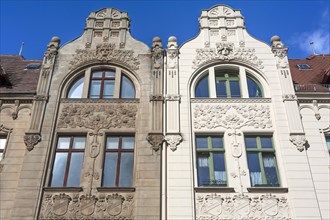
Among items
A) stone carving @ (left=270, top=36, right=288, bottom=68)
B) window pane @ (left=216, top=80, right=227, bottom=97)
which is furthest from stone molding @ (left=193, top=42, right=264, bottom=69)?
window pane @ (left=216, top=80, right=227, bottom=97)

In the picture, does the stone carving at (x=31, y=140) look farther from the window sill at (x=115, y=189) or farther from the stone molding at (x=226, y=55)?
the stone molding at (x=226, y=55)

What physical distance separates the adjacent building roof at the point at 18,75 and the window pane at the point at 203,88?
7536 mm

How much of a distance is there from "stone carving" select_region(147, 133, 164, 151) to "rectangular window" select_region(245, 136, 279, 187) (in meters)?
3.60

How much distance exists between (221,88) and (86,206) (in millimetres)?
8215

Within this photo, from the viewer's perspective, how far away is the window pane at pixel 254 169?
15.2 meters

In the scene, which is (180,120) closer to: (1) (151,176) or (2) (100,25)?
(1) (151,176)

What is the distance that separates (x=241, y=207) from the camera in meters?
14.4

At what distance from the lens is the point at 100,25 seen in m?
20.3

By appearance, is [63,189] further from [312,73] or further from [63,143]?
[312,73]

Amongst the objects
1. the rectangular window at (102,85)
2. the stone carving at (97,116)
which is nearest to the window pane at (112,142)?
the stone carving at (97,116)

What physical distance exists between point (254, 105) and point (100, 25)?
29.6 ft

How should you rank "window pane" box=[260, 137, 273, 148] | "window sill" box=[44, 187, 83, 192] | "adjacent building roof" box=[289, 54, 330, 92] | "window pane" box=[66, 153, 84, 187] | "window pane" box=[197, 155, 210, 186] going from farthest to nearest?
"adjacent building roof" box=[289, 54, 330, 92]
"window pane" box=[260, 137, 273, 148]
"window pane" box=[197, 155, 210, 186]
"window pane" box=[66, 153, 84, 187]
"window sill" box=[44, 187, 83, 192]

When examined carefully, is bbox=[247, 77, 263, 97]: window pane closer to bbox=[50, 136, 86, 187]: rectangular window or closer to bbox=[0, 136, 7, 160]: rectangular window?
bbox=[50, 136, 86, 187]: rectangular window

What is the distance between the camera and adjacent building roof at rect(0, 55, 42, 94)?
18.4 meters
